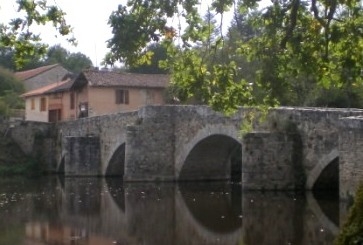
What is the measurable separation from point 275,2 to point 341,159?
32.7ft

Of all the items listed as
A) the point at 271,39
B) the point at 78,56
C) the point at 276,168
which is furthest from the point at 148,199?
the point at 78,56

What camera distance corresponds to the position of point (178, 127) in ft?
92.7

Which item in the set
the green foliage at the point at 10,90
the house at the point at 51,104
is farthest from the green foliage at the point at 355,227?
the green foliage at the point at 10,90

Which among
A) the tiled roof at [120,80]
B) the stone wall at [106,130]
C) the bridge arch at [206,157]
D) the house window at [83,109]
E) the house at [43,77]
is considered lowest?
the bridge arch at [206,157]

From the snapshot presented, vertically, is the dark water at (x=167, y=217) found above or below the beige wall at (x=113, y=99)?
below

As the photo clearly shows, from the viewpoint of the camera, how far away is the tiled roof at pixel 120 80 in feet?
133

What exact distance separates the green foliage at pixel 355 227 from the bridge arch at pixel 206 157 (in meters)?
19.9

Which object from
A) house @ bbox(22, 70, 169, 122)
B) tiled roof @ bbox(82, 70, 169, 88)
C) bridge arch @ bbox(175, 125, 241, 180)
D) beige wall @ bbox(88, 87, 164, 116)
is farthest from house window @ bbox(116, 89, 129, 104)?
bridge arch @ bbox(175, 125, 241, 180)

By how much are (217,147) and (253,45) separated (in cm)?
1801

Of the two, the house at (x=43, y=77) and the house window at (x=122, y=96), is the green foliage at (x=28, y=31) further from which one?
the house at (x=43, y=77)

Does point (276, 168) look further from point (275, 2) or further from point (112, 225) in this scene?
point (275, 2)

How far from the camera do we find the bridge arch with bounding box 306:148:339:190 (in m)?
20.9

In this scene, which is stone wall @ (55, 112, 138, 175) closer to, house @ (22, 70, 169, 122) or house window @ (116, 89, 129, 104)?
house @ (22, 70, 169, 122)

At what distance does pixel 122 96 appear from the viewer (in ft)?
136
